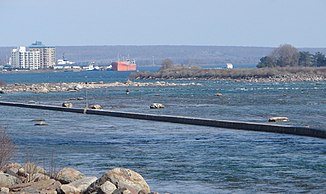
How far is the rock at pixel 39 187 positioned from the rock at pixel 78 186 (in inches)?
14.8

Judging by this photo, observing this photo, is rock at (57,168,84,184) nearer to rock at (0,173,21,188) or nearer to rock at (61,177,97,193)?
rock at (61,177,97,193)

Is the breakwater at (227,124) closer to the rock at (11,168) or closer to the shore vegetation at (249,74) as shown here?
the rock at (11,168)

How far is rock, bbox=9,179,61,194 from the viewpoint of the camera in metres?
20.7

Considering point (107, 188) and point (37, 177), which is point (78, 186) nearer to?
point (107, 188)

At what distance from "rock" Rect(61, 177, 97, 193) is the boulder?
21cm

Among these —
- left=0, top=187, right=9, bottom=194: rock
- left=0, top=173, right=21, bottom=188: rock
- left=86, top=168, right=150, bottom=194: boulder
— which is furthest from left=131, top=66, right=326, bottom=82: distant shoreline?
left=0, top=187, right=9, bottom=194: rock

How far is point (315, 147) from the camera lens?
3206 cm

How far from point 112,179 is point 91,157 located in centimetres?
1009

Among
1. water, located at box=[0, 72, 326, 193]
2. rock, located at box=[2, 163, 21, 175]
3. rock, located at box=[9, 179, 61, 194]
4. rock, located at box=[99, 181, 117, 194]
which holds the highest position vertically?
rock, located at box=[99, 181, 117, 194]

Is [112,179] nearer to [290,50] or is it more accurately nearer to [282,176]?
[282,176]

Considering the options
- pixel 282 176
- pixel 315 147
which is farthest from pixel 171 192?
pixel 315 147

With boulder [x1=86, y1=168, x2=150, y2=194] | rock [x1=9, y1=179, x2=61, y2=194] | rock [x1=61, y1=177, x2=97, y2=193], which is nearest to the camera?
boulder [x1=86, y1=168, x2=150, y2=194]

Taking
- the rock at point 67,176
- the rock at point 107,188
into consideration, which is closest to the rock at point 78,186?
the rock at point 67,176

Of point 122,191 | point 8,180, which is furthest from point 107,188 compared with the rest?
point 8,180
